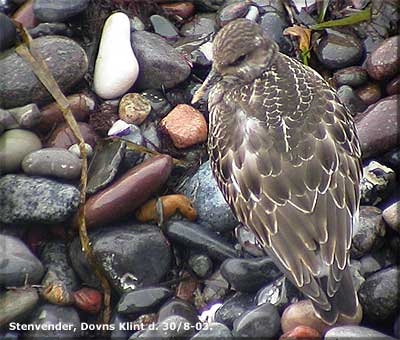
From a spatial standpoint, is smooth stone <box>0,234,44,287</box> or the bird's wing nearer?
the bird's wing

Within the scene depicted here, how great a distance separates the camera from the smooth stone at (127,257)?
4.49 meters

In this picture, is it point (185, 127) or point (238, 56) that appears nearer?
point (238, 56)

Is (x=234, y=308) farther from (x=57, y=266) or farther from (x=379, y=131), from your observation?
(x=379, y=131)

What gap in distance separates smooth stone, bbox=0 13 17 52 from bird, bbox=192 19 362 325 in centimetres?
102

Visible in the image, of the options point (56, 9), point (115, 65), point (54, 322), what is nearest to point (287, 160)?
point (54, 322)

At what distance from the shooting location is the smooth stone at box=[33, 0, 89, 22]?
5.18 m

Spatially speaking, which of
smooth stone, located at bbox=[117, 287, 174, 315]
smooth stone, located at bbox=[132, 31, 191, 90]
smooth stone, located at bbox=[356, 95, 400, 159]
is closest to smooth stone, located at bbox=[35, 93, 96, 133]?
smooth stone, located at bbox=[132, 31, 191, 90]

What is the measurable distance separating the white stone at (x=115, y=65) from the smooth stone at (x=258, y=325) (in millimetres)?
1352

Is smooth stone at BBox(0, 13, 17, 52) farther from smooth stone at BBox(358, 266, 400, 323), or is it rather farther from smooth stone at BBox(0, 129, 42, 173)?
smooth stone at BBox(358, 266, 400, 323)

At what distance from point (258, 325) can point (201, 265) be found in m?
0.48

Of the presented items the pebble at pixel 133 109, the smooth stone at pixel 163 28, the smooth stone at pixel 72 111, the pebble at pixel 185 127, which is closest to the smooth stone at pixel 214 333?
the pebble at pixel 185 127

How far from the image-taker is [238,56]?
450 cm

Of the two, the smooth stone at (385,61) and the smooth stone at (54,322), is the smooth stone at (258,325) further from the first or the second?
the smooth stone at (385,61)

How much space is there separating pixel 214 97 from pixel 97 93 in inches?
28.3
